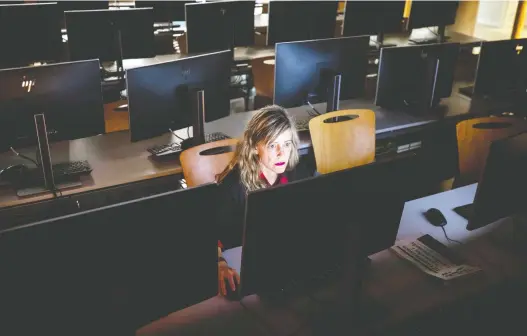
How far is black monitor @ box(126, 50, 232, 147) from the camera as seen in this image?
2.59 meters

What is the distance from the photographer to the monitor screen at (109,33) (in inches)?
162

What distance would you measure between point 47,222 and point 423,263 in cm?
138

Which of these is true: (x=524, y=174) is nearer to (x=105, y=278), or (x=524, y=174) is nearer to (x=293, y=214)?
(x=293, y=214)

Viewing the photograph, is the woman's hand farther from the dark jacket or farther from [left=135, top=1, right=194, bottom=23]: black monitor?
[left=135, top=1, right=194, bottom=23]: black monitor

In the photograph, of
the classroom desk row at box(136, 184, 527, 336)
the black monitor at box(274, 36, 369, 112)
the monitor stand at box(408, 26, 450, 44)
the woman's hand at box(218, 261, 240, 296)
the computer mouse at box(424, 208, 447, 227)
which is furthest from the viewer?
the monitor stand at box(408, 26, 450, 44)

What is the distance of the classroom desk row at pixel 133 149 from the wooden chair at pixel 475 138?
1.92ft

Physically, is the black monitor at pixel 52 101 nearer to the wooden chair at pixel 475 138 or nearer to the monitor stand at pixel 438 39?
the wooden chair at pixel 475 138

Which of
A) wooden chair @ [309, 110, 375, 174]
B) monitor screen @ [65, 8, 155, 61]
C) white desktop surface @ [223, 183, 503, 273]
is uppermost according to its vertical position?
monitor screen @ [65, 8, 155, 61]

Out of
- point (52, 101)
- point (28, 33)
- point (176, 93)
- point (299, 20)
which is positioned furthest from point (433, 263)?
point (28, 33)

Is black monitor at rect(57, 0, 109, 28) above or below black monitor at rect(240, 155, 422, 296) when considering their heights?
above

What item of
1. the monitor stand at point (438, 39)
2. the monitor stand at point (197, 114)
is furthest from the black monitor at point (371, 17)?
the monitor stand at point (197, 114)

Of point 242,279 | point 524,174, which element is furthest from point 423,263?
point 242,279

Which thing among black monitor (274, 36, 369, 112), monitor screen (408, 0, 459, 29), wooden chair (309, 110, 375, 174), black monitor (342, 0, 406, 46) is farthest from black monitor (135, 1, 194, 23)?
wooden chair (309, 110, 375, 174)

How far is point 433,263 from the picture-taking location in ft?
6.44
